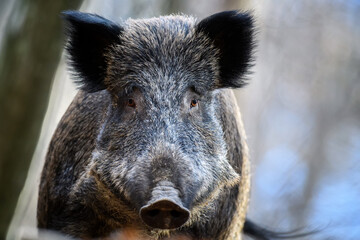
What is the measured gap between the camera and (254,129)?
44.3 feet

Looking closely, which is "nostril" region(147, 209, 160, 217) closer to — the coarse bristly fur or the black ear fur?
the coarse bristly fur

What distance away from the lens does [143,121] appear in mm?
4211

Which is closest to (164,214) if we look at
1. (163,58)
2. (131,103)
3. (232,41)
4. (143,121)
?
(143,121)

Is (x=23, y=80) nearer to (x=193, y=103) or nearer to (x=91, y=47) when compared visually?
(x=91, y=47)

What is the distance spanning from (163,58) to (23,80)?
3.14ft

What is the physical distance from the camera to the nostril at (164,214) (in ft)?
11.2

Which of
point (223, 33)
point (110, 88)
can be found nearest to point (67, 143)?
point (110, 88)

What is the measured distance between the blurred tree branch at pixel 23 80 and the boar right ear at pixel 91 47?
12 centimetres

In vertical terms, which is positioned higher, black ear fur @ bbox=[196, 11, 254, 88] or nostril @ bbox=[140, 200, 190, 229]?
black ear fur @ bbox=[196, 11, 254, 88]

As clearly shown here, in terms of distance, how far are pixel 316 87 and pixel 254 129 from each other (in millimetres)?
1762

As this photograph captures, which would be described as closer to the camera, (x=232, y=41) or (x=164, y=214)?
(x=164, y=214)

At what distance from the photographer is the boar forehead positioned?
14.4 feet

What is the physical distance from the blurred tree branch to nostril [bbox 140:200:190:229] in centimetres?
144

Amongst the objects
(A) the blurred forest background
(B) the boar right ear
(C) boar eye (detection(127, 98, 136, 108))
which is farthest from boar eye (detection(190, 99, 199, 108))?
(A) the blurred forest background
